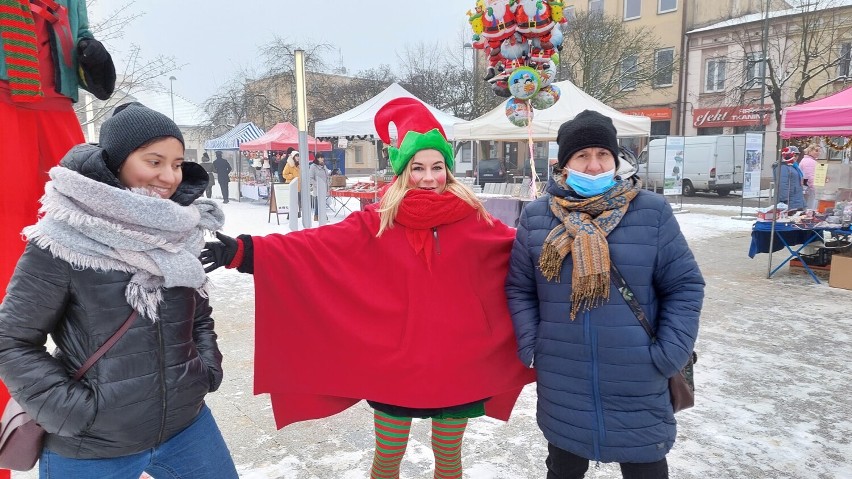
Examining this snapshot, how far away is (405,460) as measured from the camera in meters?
3.09

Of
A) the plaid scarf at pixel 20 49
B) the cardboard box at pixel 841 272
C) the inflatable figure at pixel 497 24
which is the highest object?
the inflatable figure at pixel 497 24

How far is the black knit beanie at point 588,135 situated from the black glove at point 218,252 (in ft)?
4.19

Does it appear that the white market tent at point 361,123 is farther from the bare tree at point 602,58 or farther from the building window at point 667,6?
the building window at point 667,6

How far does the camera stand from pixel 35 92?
6.44 ft

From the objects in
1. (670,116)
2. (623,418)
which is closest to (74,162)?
(623,418)

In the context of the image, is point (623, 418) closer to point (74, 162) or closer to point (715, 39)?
point (74, 162)

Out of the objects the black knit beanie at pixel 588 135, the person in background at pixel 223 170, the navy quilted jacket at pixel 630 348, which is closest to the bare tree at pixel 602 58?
the person in background at pixel 223 170

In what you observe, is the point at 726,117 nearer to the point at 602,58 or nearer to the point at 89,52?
the point at 602,58

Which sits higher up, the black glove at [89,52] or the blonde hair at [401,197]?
the black glove at [89,52]

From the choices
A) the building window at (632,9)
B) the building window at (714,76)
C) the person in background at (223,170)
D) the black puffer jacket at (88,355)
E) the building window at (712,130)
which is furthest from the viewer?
the building window at (632,9)

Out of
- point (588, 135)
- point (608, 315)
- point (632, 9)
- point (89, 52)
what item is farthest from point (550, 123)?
point (632, 9)

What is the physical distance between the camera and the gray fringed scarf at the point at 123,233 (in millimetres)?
1436

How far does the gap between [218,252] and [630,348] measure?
1.51 metres

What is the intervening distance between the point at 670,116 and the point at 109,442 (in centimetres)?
3316
